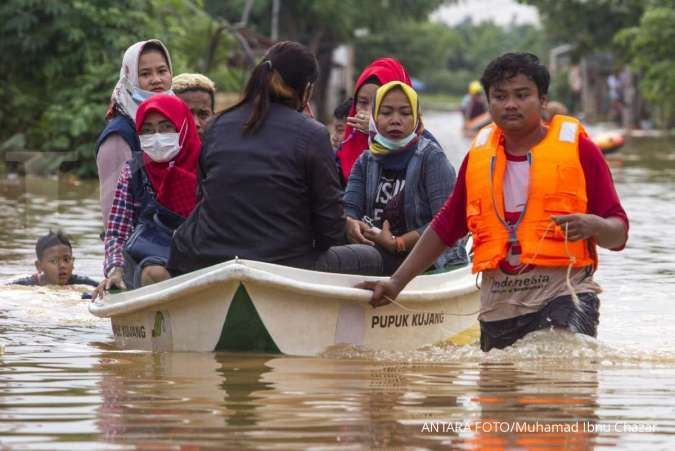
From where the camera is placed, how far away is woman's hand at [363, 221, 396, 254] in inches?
310

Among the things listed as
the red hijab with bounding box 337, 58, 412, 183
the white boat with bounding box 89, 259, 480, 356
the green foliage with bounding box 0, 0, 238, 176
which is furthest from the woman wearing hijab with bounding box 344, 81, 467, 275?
the green foliage with bounding box 0, 0, 238, 176

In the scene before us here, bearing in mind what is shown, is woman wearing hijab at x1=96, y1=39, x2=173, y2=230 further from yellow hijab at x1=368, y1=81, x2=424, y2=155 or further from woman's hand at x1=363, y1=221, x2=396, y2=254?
woman's hand at x1=363, y1=221, x2=396, y2=254

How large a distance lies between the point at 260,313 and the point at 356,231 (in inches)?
37.8

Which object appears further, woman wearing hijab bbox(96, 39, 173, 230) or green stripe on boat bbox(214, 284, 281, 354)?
woman wearing hijab bbox(96, 39, 173, 230)

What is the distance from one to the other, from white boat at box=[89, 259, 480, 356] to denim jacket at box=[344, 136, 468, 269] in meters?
0.39

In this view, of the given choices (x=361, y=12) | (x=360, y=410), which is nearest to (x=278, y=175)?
(x=360, y=410)

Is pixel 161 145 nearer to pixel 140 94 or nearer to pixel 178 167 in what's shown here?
pixel 178 167

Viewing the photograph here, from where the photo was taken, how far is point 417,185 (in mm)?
8062

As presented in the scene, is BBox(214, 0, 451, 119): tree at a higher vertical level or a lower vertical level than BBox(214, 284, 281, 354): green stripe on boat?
higher

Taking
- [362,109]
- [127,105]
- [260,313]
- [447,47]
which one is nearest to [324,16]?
[362,109]

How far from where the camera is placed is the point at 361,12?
4784 centimetres

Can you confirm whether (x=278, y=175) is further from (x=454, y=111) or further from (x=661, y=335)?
(x=454, y=111)

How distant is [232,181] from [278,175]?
0.22 meters

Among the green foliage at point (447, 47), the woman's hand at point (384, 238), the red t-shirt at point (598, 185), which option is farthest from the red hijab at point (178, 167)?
the green foliage at point (447, 47)
